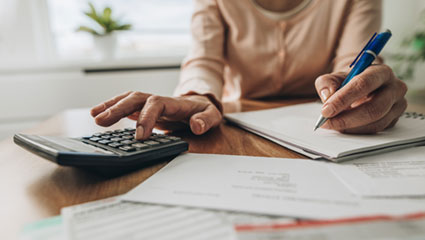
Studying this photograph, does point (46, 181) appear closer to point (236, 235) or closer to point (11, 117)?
point (236, 235)

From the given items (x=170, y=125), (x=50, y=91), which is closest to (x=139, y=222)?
(x=170, y=125)

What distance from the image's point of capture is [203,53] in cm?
83

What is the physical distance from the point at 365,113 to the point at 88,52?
176 cm

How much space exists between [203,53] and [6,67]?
120 centimetres

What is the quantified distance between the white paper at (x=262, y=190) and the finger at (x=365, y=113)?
0.37ft

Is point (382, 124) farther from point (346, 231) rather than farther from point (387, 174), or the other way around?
point (346, 231)

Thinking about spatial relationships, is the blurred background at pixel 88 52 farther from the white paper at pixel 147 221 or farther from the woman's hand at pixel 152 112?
the white paper at pixel 147 221

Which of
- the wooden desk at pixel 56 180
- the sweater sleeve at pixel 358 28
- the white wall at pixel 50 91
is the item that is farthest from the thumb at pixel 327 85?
the white wall at pixel 50 91

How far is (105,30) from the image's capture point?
155 cm

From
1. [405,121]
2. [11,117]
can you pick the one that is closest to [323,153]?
[405,121]

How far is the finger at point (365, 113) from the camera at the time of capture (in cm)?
43

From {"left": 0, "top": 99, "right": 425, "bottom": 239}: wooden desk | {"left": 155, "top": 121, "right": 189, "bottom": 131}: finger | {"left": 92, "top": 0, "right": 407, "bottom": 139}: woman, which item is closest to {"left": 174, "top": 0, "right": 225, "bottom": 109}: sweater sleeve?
{"left": 92, "top": 0, "right": 407, "bottom": 139}: woman

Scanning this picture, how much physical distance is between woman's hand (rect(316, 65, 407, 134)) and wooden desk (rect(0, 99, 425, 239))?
0.10m

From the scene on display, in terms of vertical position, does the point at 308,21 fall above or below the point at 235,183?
above
